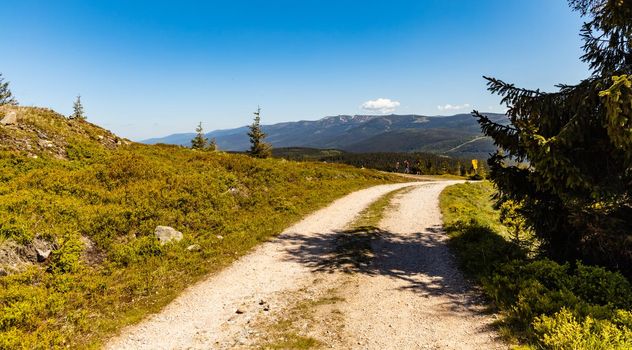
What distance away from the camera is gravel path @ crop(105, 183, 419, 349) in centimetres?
775

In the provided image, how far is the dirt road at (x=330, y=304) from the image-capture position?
765 cm

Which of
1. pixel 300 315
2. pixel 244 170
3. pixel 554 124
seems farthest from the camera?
pixel 244 170

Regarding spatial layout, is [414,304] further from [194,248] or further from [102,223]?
[102,223]

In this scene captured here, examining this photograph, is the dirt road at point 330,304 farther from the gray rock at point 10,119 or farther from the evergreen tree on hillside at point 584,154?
the gray rock at point 10,119

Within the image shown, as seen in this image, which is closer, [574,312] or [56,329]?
[574,312]

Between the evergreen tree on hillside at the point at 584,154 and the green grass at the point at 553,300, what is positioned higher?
the evergreen tree on hillside at the point at 584,154

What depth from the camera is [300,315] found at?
347 inches

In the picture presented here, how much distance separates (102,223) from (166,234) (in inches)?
96.4

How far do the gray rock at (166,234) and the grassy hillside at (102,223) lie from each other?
0.28 meters

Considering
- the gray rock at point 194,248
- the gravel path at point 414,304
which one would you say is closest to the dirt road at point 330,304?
the gravel path at point 414,304

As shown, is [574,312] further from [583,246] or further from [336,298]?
[336,298]

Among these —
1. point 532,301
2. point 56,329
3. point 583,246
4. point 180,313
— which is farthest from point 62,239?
point 583,246

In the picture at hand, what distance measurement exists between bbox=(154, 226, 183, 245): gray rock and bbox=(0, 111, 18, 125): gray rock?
1341 centimetres

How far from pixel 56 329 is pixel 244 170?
19260 millimetres
